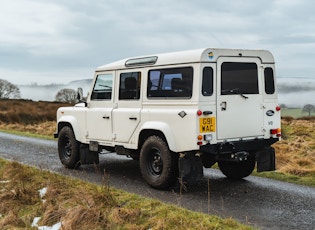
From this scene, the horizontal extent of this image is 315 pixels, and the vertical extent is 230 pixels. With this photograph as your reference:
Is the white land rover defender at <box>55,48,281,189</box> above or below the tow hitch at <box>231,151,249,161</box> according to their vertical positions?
above

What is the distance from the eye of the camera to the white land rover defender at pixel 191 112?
277 inches

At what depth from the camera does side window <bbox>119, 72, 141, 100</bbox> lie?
8211mm

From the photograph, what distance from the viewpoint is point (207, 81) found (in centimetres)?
707

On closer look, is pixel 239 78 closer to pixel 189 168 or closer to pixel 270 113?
pixel 270 113

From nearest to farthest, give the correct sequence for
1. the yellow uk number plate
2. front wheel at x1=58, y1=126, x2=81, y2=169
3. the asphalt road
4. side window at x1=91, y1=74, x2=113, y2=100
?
the asphalt road, the yellow uk number plate, side window at x1=91, y1=74, x2=113, y2=100, front wheel at x1=58, y1=126, x2=81, y2=169

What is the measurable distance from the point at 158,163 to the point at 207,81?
180cm

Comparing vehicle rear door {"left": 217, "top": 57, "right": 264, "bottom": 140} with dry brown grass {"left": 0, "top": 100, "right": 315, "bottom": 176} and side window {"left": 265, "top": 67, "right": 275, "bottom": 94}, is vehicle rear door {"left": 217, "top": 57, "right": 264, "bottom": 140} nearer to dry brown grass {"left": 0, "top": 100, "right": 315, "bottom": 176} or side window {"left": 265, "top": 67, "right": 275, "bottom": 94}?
side window {"left": 265, "top": 67, "right": 275, "bottom": 94}

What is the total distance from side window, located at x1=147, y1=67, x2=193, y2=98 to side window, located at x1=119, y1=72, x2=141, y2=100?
0.34m

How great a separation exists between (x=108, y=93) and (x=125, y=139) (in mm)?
1214

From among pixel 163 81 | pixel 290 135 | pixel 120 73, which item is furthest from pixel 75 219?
pixel 290 135

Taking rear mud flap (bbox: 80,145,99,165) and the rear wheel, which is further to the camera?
rear mud flap (bbox: 80,145,99,165)

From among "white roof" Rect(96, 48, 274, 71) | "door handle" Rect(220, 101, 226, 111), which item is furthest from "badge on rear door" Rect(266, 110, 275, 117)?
"door handle" Rect(220, 101, 226, 111)

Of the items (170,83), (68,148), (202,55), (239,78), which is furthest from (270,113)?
(68,148)

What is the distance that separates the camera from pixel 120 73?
8680 millimetres
